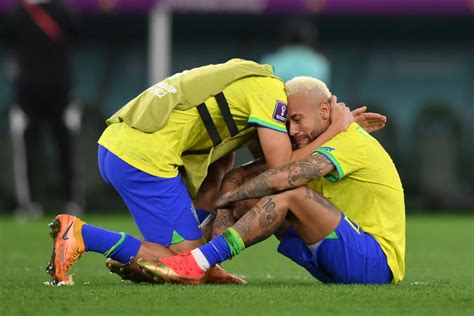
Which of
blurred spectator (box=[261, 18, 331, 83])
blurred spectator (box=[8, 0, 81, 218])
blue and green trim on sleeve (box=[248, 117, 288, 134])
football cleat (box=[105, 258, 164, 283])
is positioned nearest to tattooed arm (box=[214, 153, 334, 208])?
blue and green trim on sleeve (box=[248, 117, 288, 134])

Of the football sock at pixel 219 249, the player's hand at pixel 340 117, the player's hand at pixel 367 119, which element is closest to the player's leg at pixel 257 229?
the football sock at pixel 219 249

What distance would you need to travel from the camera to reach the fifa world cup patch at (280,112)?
264 inches

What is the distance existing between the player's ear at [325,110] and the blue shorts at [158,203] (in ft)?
2.99

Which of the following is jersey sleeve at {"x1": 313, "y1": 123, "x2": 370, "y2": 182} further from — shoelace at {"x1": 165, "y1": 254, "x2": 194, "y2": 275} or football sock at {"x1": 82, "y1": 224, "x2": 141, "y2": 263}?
football sock at {"x1": 82, "y1": 224, "x2": 141, "y2": 263}

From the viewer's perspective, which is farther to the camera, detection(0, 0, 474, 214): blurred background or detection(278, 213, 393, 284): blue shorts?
detection(0, 0, 474, 214): blurred background

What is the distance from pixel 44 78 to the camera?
46.3ft

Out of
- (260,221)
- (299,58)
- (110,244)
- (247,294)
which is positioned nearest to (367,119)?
(260,221)

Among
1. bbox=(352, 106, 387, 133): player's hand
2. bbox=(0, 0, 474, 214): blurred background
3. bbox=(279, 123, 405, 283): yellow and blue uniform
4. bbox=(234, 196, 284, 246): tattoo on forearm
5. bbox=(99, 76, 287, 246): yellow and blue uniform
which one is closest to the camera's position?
bbox=(234, 196, 284, 246): tattoo on forearm

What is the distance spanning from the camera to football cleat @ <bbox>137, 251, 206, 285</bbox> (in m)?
6.54

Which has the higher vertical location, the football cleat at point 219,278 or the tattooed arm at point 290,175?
the tattooed arm at point 290,175

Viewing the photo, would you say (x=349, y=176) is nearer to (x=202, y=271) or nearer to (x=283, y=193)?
(x=283, y=193)

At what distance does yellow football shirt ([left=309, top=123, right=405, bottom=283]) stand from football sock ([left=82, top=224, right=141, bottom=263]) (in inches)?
45.8

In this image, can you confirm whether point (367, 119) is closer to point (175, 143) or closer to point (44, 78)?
point (175, 143)

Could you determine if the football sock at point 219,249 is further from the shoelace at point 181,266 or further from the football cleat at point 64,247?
the football cleat at point 64,247
